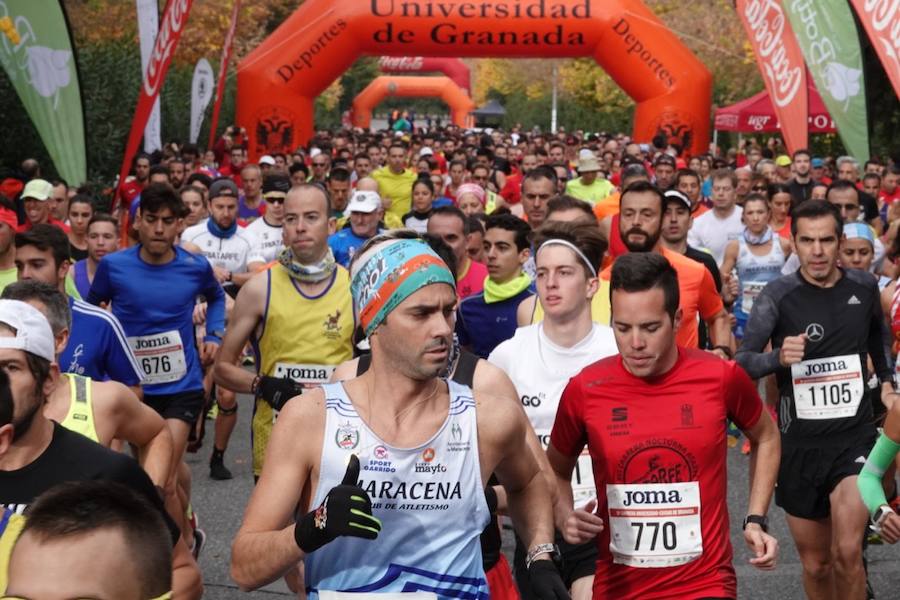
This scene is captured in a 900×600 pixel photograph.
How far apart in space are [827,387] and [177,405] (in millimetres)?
3278

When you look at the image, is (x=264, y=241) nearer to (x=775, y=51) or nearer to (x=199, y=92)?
(x=775, y=51)

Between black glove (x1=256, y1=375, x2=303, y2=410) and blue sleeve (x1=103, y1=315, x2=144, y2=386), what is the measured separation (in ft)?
2.06

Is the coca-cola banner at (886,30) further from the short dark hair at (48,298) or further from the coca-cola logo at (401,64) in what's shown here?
the coca-cola logo at (401,64)

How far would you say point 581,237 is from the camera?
569cm

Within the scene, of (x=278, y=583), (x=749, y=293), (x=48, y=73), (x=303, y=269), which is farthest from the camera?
(x=48, y=73)

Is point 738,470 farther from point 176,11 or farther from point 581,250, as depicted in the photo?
point 176,11

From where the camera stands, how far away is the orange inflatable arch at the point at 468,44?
24.1 meters

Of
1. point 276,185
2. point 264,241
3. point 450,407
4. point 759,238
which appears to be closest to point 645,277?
point 450,407

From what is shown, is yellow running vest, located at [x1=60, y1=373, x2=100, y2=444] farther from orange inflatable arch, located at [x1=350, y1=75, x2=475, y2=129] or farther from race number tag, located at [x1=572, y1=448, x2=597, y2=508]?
orange inflatable arch, located at [x1=350, y1=75, x2=475, y2=129]

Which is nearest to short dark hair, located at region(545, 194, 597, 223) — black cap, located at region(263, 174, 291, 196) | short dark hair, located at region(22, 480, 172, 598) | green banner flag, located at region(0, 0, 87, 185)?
short dark hair, located at region(22, 480, 172, 598)

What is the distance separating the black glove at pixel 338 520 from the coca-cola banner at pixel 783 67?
15.1 meters

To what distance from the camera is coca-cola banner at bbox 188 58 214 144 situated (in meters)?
23.0

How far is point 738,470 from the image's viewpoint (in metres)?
9.42

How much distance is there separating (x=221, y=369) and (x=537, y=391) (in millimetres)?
1742
